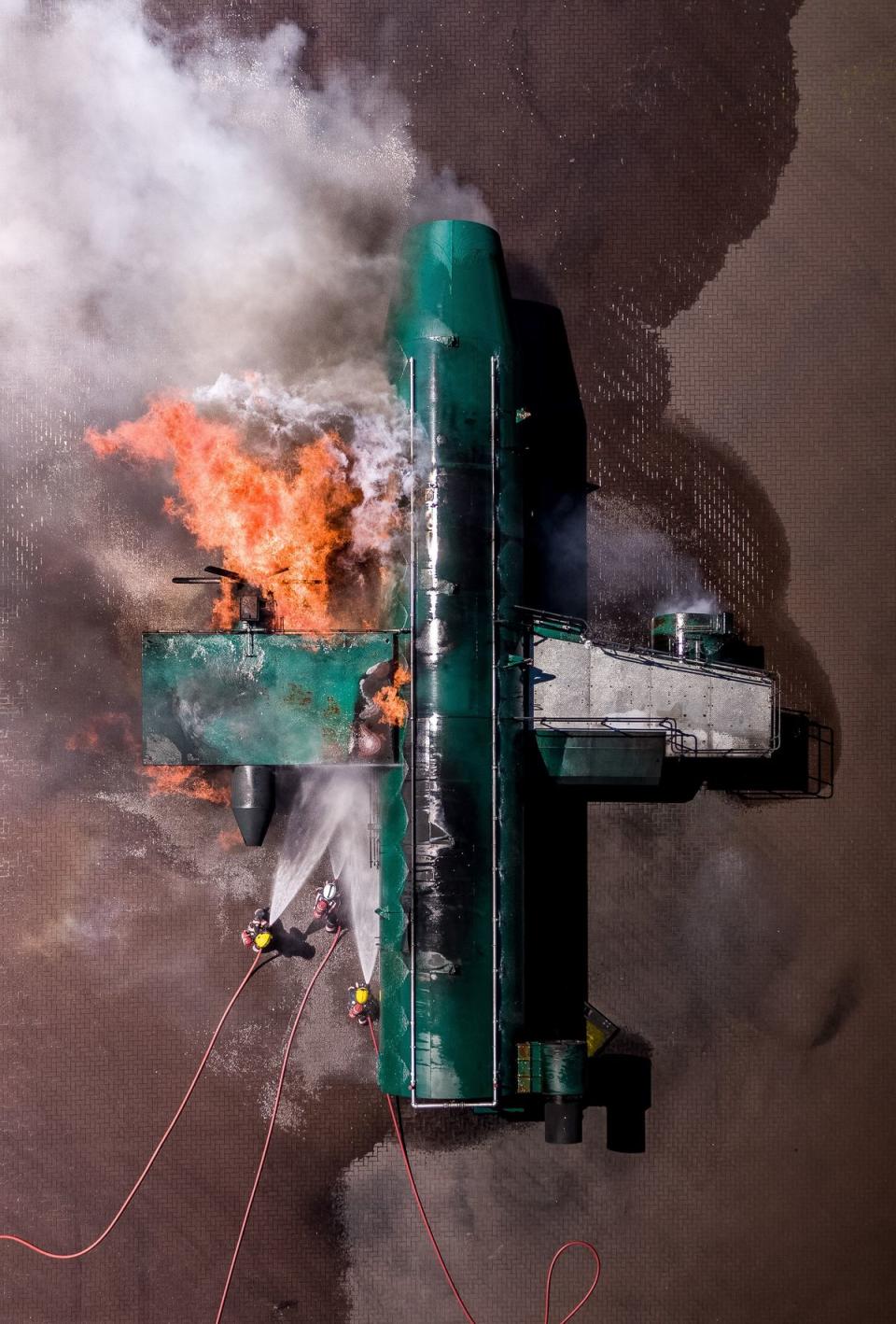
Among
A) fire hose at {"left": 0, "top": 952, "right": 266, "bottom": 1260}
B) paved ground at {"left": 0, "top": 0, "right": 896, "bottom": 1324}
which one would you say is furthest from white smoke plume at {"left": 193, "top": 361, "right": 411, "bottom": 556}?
fire hose at {"left": 0, "top": 952, "right": 266, "bottom": 1260}

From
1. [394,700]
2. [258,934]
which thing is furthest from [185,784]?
[394,700]

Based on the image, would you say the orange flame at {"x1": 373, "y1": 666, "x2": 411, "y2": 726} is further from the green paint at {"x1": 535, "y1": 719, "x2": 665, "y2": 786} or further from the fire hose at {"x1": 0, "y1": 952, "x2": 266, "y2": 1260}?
the fire hose at {"x1": 0, "y1": 952, "x2": 266, "y2": 1260}

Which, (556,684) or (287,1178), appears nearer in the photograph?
(556,684)

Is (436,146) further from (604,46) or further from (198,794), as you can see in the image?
(198,794)

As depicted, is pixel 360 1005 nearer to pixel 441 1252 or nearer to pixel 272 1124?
pixel 272 1124

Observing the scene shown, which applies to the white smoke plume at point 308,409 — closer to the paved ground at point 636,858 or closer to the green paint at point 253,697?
the green paint at point 253,697

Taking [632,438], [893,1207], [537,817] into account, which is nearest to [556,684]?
[537,817]
